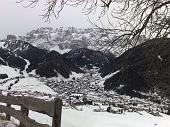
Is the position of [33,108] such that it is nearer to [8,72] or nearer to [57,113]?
[57,113]

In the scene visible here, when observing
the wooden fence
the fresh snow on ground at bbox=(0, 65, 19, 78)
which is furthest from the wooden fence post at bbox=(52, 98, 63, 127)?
the fresh snow on ground at bbox=(0, 65, 19, 78)

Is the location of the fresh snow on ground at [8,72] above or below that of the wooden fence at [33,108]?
above

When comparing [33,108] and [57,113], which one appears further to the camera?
[33,108]

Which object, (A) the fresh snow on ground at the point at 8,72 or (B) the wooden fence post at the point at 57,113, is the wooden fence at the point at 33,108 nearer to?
(B) the wooden fence post at the point at 57,113

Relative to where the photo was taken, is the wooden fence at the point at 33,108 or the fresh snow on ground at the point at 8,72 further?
the fresh snow on ground at the point at 8,72

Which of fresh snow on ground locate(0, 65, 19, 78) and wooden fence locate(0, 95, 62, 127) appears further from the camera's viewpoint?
fresh snow on ground locate(0, 65, 19, 78)

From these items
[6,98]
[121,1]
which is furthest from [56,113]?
[6,98]

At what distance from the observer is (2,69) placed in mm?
186875

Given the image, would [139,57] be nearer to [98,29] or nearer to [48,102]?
[98,29]

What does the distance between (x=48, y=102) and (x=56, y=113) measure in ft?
1.44

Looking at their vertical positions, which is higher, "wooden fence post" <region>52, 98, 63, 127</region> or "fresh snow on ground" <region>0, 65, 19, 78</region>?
"fresh snow on ground" <region>0, 65, 19, 78</region>

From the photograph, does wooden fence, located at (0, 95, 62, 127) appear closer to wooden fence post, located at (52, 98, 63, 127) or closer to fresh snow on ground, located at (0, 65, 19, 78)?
wooden fence post, located at (52, 98, 63, 127)

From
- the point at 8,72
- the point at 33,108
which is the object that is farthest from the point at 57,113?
the point at 8,72

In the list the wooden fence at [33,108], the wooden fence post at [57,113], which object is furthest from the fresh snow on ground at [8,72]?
the wooden fence post at [57,113]
